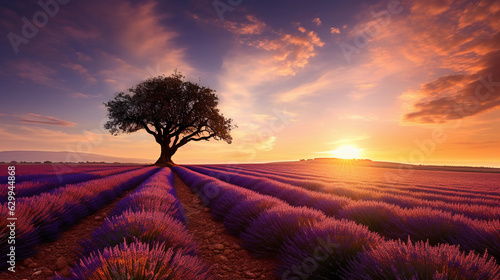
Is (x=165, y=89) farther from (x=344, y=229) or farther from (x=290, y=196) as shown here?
(x=344, y=229)

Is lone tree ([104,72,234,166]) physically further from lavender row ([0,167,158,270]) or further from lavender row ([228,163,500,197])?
lavender row ([0,167,158,270])

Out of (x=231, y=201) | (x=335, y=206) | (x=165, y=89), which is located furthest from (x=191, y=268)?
(x=165, y=89)

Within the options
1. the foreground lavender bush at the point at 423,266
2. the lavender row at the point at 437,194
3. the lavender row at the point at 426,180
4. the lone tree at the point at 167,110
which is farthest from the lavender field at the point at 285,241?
the lone tree at the point at 167,110

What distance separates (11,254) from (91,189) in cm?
361

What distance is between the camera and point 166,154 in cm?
2828

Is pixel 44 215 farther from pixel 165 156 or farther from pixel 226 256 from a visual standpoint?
pixel 165 156

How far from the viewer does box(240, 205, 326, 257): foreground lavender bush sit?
2609 mm

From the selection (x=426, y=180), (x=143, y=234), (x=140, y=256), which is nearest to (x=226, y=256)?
(x=143, y=234)

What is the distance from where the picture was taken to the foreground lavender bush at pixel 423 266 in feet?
3.98

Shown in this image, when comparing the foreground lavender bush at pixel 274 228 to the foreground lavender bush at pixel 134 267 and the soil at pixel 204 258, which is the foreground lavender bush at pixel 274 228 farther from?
the foreground lavender bush at pixel 134 267

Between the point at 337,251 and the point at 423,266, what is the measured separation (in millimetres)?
638

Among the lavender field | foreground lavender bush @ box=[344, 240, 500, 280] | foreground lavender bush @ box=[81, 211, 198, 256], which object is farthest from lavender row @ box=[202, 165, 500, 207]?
foreground lavender bush @ box=[81, 211, 198, 256]

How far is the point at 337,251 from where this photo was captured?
1.80 meters

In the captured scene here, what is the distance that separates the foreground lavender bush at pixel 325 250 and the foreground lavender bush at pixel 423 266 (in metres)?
0.27
